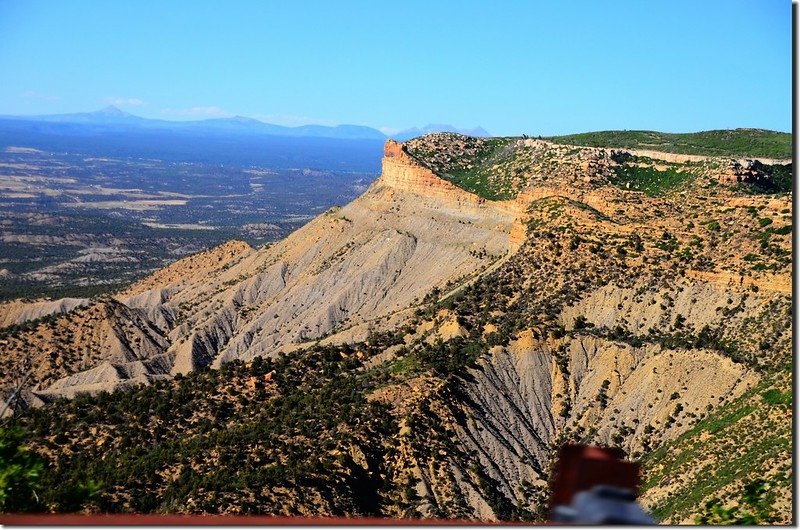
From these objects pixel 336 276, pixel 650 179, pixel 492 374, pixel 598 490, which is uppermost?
pixel 650 179

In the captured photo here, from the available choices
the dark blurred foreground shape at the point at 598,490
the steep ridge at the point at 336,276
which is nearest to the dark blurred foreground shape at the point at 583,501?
the dark blurred foreground shape at the point at 598,490

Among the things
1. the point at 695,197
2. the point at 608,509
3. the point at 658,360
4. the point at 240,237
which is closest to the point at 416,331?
the point at 658,360

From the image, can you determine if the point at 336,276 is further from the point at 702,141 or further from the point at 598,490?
the point at 598,490

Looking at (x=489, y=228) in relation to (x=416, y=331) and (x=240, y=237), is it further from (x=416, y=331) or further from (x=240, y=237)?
(x=240, y=237)

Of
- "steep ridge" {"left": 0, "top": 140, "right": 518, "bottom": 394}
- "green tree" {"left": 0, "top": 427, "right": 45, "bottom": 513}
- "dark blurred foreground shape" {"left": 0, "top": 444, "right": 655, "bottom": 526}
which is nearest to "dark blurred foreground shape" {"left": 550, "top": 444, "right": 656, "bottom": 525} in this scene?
"dark blurred foreground shape" {"left": 0, "top": 444, "right": 655, "bottom": 526}

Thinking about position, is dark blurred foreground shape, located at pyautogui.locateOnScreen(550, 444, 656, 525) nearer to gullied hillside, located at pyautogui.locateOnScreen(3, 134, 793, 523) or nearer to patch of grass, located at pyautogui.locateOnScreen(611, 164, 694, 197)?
gullied hillside, located at pyautogui.locateOnScreen(3, 134, 793, 523)

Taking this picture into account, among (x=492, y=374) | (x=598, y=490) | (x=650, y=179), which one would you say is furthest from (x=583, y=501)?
(x=650, y=179)

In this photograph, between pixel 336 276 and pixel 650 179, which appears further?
pixel 336 276
